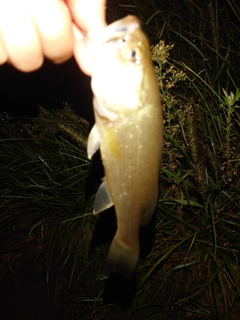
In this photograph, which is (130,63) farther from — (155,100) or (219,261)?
(219,261)

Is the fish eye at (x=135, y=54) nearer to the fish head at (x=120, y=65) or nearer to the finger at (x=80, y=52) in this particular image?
the fish head at (x=120, y=65)

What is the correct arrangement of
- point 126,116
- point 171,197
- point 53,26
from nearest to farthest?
point 126,116, point 53,26, point 171,197

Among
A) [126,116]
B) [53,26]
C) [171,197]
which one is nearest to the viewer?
[126,116]

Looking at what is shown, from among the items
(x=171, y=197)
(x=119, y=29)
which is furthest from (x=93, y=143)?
(x=171, y=197)

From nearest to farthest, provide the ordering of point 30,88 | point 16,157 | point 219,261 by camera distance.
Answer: point 219,261 → point 16,157 → point 30,88

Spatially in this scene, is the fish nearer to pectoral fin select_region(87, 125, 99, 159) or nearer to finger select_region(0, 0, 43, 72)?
pectoral fin select_region(87, 125, 99, 159)

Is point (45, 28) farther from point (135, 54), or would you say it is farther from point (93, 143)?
point (93, 143)

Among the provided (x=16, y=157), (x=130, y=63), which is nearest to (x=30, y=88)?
(x=16, y=157)

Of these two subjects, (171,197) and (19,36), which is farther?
(171,197)
